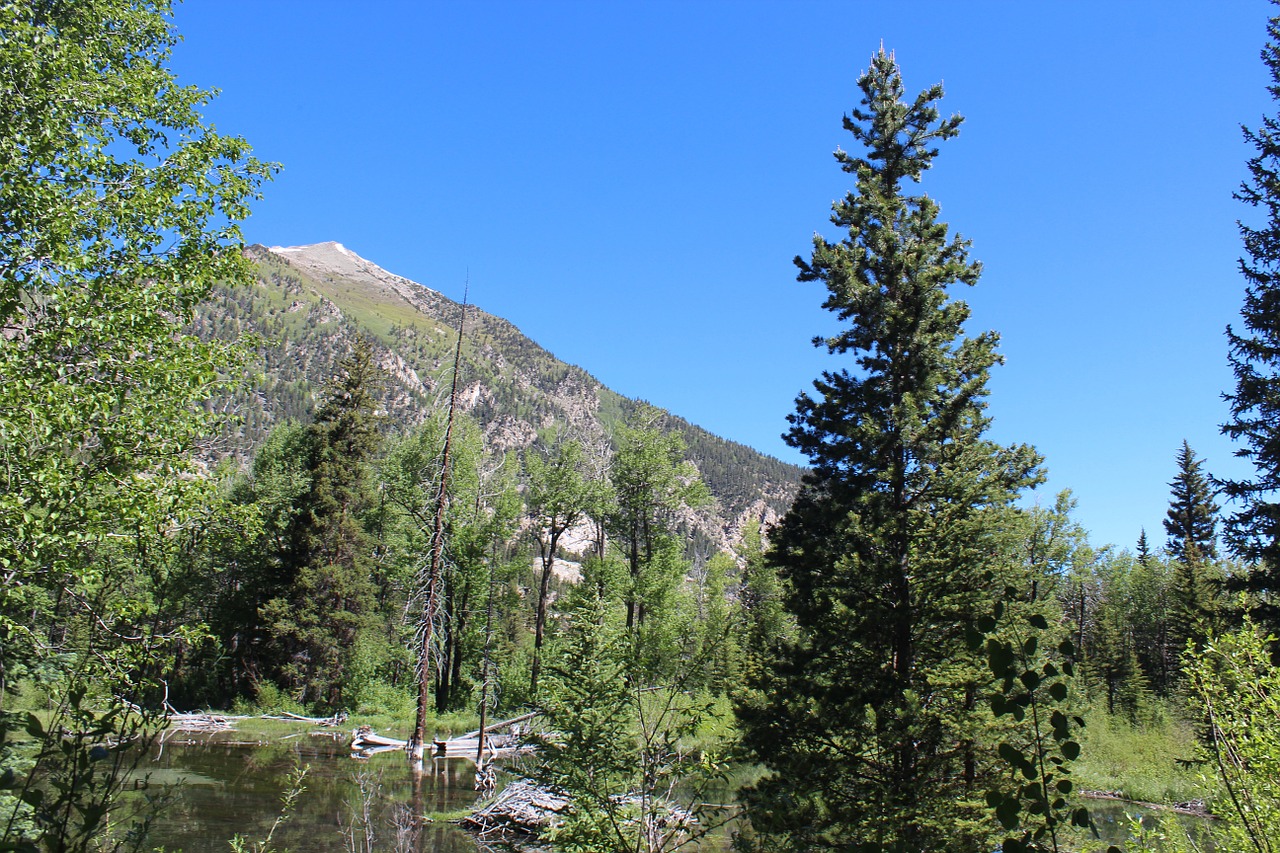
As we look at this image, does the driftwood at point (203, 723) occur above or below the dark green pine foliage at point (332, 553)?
below

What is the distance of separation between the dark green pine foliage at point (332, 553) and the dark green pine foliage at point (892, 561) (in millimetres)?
24264

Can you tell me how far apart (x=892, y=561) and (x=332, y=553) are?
95.8ft

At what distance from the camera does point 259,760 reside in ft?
77.0

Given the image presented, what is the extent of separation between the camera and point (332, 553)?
33562mm

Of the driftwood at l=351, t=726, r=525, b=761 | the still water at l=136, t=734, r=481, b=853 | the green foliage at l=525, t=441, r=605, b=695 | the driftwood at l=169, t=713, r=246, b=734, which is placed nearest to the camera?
the still water at l=136, t=734, r=481, b=853

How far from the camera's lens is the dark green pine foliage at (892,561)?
10.0 meters

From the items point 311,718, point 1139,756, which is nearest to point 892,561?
point 311,718

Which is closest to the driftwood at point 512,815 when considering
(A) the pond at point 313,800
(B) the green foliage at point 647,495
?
(A) the pond at point 313,800

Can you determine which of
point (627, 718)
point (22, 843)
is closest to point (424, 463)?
point (627, 718)

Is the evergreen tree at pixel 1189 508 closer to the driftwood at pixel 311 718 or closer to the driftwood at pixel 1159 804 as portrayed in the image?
the driftwood at pixel 1159 804

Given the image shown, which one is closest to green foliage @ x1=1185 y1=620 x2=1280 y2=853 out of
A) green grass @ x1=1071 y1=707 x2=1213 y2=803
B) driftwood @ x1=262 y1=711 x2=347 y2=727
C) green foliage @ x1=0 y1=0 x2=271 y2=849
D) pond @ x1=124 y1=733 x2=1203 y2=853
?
pond @ x1=124 y1=733 x2=1203 y2=853

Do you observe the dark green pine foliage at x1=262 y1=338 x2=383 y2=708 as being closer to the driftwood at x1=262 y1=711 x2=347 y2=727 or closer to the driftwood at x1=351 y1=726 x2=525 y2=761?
the driftwood at x1=262 y1=711 x2=347 y2=727

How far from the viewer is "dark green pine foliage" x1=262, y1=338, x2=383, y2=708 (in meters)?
31.9

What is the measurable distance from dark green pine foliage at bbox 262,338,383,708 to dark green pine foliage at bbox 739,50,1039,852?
79.6 ft
